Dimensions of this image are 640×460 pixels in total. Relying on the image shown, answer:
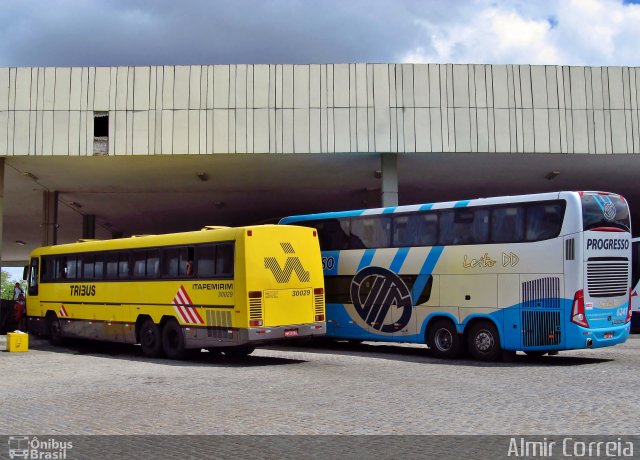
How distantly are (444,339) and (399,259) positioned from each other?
2.22m

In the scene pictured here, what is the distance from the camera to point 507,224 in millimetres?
15539

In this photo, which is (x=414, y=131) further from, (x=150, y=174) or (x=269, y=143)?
(x=150, y=174)

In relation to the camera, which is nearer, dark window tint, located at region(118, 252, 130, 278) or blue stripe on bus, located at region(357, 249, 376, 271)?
A: blue stripe on bus, located at region(357, 249, 376, 271)

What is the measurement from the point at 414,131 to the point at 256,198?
12.9 meters

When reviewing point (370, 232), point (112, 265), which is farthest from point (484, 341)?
point (112, 265)

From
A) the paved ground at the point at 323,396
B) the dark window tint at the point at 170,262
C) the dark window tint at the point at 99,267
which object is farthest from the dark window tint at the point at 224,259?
the dark window tint at the point at 99,267

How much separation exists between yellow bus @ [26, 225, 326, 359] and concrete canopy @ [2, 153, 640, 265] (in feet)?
20.3

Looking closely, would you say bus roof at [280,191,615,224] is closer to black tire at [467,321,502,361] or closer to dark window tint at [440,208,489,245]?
dark window tint at [440,208,489,245]

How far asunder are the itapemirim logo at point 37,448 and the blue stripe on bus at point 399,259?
11.1 meters

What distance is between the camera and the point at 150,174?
1101 inches

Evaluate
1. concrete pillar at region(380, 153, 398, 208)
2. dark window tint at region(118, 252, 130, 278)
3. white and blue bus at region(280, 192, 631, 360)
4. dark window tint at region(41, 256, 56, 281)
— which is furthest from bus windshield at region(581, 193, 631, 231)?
dark window tint at region(41, 256, 56, 281)

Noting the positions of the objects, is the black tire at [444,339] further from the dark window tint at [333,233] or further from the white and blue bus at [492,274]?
the dark window tint at [333,233]

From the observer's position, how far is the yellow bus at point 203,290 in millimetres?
15500

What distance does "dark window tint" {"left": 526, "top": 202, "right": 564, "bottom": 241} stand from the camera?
14734 mm
